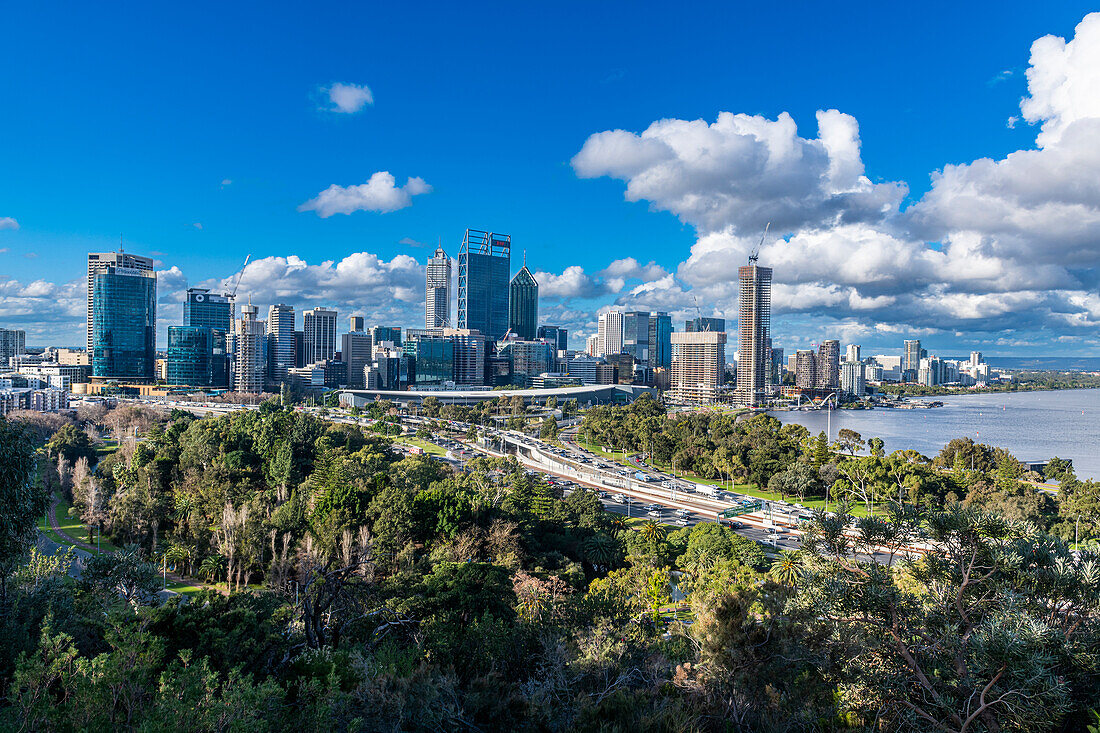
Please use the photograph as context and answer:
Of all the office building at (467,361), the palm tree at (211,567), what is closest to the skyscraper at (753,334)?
the office building at (467,361)

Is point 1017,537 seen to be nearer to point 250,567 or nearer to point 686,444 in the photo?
point 250,567

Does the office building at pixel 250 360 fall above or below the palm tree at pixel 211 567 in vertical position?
above

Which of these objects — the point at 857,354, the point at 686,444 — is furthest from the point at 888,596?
the point at 857,354

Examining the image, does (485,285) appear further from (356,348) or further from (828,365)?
(828,365)

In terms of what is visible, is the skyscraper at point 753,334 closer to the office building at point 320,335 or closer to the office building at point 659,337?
the office building at point 659,337

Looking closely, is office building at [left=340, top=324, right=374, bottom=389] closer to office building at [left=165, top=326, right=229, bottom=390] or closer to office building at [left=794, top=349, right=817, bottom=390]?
office building at [left=165, top=326, right=229, bottom=390]

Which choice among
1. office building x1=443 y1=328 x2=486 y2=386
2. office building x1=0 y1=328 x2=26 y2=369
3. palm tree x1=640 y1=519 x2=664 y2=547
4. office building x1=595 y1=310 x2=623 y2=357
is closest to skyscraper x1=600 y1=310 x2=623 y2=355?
office building x1=595 y1=310 x2=623 y2=357
